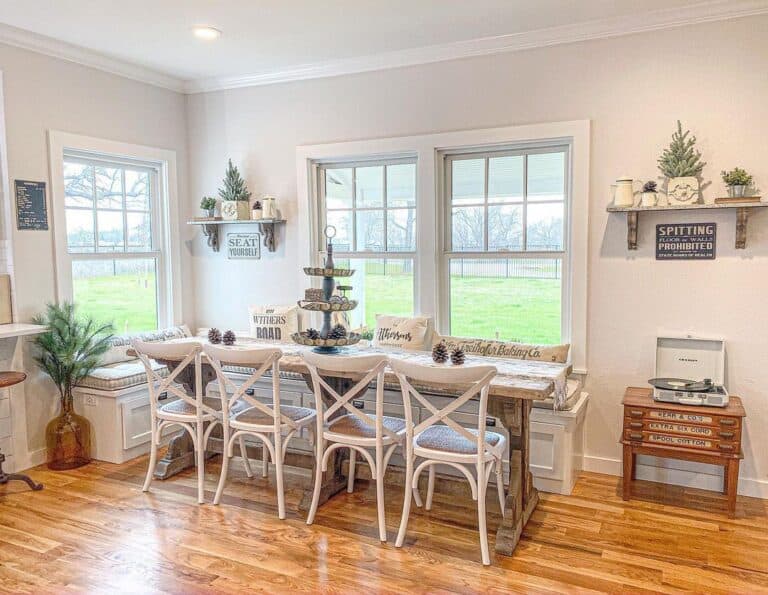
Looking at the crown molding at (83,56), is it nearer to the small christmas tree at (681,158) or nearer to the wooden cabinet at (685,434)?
the small christmas tree at (681,158)

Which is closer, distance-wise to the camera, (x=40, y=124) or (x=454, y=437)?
(x=454, y=437)

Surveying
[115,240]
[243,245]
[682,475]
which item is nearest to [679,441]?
[682,475]

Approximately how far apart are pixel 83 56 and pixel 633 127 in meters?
3.56

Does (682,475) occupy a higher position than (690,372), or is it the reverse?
(690,372)

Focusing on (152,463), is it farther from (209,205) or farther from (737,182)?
(737,182)

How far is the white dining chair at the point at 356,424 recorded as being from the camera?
2900mm

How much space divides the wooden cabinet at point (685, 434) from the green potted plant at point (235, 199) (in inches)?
118

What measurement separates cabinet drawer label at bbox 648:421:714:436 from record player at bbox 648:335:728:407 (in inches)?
5.0

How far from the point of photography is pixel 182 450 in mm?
3902

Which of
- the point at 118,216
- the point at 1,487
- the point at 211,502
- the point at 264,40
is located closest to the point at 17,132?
the point at 118,216

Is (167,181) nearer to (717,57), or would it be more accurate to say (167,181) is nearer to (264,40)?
(264,40)

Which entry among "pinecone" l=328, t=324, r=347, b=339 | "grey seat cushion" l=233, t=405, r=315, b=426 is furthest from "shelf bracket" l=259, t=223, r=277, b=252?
"grey seat cushion" l=233, t=405, r=315, b=426

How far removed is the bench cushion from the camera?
3977 mm

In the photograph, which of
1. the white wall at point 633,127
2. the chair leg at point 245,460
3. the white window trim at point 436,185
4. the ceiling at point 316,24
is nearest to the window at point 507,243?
the white window trim at point 436,185
